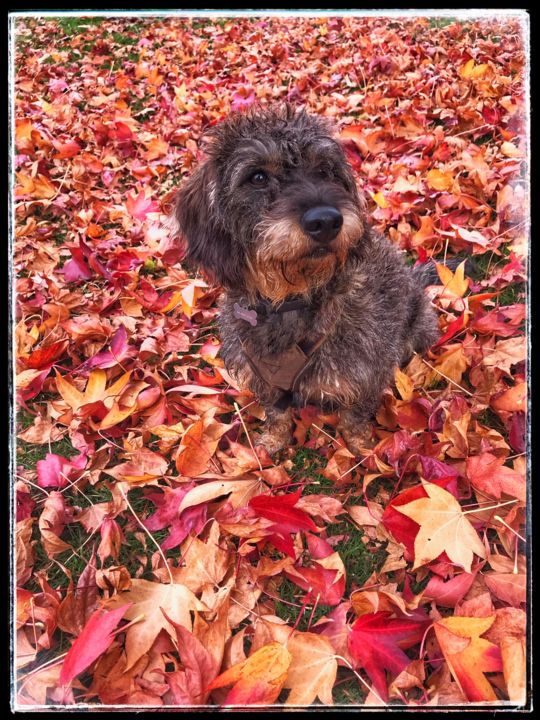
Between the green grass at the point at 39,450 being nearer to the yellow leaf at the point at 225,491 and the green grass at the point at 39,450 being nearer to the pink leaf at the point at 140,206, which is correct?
the yellow leaf at the point at 225,491

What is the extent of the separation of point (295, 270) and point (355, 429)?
1154 mm

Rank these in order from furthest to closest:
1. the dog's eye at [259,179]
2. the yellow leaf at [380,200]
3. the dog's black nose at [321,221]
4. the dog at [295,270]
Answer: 1. the yellow leaf at [380,200]
2. the dog's eye at [259,179]
3. the dog at [295,270]
4. the dog's black nose at [321,221]

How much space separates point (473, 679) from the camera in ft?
5.63

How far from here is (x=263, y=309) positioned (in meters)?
2.50

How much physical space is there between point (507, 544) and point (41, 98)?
5025 millimetres

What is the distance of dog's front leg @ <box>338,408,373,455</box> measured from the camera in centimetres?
284

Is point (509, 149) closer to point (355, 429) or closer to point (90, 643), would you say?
point (355, 429)

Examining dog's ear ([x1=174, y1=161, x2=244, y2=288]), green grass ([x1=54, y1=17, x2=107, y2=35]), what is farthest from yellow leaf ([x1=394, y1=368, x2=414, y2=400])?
green grass ([x1=54, y1=17, x2=107, y2=35])

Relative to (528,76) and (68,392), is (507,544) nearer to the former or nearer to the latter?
(528,76)

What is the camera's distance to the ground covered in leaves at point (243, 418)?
1.87m

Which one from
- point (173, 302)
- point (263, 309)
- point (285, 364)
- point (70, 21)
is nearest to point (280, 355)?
point (285, 364)

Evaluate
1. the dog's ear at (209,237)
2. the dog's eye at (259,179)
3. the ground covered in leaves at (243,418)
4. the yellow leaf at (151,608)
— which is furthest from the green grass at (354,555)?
the dog's eye at (259,179)

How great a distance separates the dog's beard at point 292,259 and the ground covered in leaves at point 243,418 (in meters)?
0.83

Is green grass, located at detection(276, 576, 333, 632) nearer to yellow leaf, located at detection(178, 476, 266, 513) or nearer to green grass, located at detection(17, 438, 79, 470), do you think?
yellow leaf, located at detection(178, 476, 266, 513)
